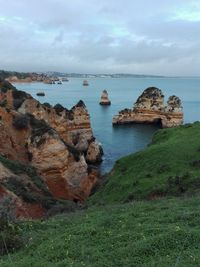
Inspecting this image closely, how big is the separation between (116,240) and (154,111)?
90.7m

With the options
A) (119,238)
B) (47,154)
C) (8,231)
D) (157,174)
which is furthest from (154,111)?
(119,238)

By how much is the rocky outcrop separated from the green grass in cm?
8110

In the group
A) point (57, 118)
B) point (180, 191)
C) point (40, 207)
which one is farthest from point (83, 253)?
point (57, 118)

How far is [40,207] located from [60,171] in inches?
544

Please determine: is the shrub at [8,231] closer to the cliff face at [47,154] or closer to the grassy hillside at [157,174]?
the grassy hillside at [157,174]

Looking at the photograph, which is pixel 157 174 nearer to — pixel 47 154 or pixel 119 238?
pixel 47 154

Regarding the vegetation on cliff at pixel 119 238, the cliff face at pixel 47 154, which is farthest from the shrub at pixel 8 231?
the cliff face at pixel 47 154

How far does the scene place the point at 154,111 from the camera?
103375 millimetres

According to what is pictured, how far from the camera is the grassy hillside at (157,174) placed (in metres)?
27.9

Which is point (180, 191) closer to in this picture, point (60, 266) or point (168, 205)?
point (168, 205)

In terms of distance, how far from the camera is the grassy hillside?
91.7 feet

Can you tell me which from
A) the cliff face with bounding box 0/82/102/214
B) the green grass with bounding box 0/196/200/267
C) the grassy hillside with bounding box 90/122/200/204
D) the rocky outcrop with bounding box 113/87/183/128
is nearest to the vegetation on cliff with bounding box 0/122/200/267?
the green grass with bounding box 0/196/200/267

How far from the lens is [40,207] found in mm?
29359

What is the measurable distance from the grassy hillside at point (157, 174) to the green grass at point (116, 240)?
9748mm
